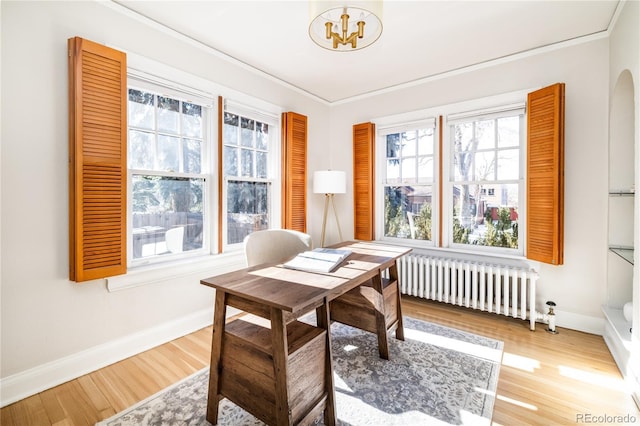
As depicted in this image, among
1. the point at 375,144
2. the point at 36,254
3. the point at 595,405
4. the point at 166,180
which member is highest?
the point at 375,144

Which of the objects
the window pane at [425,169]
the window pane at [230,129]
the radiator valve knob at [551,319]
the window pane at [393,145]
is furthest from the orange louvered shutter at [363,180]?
the radiator valve knob at [551,319]

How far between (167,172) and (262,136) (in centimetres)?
130

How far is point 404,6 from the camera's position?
2211 mm

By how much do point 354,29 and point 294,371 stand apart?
228 centimetres

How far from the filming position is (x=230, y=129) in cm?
319

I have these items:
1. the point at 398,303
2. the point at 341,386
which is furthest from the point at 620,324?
the point at 341,386

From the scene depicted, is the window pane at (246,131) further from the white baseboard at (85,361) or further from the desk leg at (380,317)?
the desk leg at (380,317)

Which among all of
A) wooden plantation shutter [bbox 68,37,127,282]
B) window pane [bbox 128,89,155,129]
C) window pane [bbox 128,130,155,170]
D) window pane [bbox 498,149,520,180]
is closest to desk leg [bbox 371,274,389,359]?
wooden plantation shutter [bbox 68,37,127,282]

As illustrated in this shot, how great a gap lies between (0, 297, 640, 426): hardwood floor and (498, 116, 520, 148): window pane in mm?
1943

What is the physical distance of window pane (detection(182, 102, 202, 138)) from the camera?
2.79 metres

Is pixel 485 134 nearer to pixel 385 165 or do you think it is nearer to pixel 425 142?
pixel 425 142

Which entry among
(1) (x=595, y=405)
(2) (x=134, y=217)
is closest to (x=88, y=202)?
(2) (x=134, y=217)

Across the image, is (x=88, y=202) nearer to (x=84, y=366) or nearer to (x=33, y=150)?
(x=33, y=150)

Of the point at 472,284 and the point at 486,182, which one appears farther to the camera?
the point at 486,182
